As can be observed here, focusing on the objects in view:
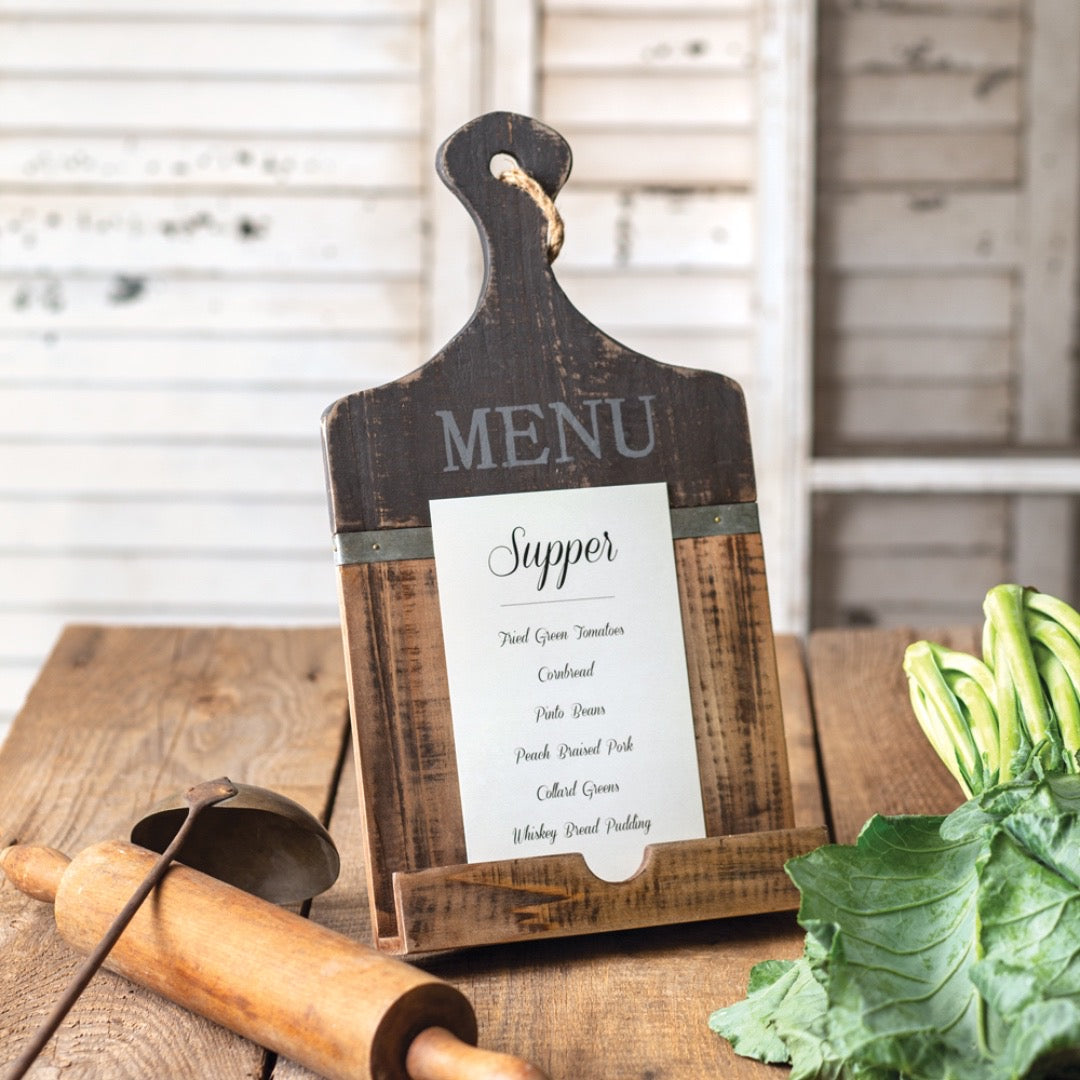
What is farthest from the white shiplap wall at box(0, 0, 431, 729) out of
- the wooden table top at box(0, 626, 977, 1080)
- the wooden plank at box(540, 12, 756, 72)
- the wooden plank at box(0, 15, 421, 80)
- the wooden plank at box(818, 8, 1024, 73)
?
the wooden table top at box(0, 626, 977, 1080)

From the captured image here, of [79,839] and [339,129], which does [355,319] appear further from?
[79,839]

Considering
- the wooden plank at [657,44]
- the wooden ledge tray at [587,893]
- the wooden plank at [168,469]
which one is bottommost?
the wooden ledge tray at [587,893]

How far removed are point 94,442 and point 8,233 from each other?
421 millimetres

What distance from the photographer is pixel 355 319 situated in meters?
2.44

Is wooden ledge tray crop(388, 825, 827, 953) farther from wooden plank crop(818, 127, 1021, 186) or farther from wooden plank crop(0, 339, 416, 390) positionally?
wooden plank crop(818, 127, 1021, 186)

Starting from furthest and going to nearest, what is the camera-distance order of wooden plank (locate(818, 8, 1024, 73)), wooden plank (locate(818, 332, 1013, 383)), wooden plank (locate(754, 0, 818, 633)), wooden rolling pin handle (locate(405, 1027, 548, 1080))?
wooden plank (locate(818, 332, 1013, 383)) < wooden plank (locate(818, 8, 1024, 73)) < wooden plank (locate(754, 0, 818, 633)) < wooden rolling pin handle (locate(405, 1027, 548, 1080))

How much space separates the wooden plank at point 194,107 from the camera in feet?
7.85

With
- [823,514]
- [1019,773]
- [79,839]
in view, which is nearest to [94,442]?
[823,514]

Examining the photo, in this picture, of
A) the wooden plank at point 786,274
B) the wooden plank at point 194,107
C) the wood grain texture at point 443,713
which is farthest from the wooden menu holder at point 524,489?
the wooden plank at point 194,107

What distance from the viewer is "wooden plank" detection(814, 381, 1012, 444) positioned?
2566 mm

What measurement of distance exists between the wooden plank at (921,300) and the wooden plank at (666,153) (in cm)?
31

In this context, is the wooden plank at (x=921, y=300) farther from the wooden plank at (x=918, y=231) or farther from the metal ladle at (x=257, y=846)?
the metal ladle at (x=257, y=846)

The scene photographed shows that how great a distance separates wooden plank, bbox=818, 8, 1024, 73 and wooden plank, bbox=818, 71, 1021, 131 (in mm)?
19

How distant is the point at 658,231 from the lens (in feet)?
7.84
